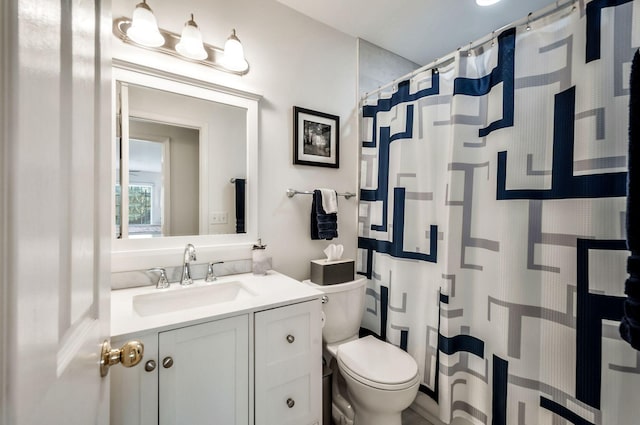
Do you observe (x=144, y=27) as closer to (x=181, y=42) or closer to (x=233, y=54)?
(x=181, y=42)

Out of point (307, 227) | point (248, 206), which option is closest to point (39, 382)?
point (248, 206)

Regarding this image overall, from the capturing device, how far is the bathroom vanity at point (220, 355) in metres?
0.91

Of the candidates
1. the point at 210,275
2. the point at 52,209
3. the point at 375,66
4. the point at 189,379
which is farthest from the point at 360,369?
the point at 375,66

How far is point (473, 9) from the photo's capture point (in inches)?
68.0

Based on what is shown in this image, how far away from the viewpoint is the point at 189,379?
98 cm

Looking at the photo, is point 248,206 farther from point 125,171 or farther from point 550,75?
point 550,75

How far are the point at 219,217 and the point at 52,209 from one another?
124 cm

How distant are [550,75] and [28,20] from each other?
5.05 ft

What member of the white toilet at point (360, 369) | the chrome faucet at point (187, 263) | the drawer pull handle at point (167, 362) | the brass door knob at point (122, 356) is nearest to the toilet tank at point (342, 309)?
the white toilet at point (360, 369)

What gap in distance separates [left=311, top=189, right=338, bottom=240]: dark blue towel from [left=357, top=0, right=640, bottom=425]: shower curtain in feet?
1.43

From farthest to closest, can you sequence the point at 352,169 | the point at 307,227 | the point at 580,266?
1. the point at 352,169
2. the point at 307,227
3. the point at 580,266

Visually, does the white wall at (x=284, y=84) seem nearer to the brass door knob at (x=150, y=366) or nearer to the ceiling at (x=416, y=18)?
the ceiling at (x=416, y=18)

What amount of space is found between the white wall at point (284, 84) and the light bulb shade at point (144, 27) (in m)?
0.06

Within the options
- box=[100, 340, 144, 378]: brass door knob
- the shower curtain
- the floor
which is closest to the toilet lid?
the shower curtain
